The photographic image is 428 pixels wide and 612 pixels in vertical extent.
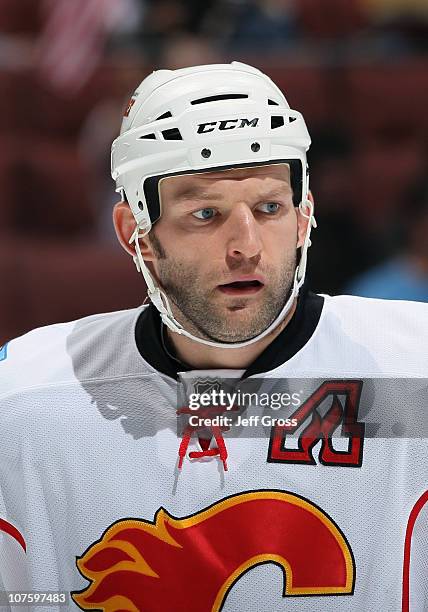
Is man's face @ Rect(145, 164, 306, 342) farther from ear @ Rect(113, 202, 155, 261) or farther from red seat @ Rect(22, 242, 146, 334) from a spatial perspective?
red seat @ Rect(22, 242, 146, 334)

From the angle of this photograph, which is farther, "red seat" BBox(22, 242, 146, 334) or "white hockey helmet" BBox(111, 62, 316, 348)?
"red seat" BBox(22, 242, 146, 334)

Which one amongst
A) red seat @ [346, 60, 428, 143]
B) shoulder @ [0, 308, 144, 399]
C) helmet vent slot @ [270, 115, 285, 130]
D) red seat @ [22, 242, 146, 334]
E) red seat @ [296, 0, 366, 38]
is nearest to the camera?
helmet vent slot @ [270, 115, 285, 130]

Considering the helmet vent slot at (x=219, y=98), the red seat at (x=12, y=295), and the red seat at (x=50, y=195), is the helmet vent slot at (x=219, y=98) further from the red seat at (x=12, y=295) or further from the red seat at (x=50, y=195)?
the red seat at (x=50, y=195)

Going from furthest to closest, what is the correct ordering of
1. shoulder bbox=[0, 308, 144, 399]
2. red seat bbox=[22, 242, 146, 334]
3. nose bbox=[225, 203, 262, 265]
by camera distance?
red seat bbox=[22, 242, 146, 334], shoulder bbox=[0, 308, 144, 399], nose bbox=[225, 203, 262, 265]

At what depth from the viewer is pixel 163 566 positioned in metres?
1.93

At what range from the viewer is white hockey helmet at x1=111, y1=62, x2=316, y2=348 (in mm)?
1802

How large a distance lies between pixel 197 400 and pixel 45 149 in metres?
3.40

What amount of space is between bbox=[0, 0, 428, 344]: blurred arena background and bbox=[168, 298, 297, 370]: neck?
2.44 meters

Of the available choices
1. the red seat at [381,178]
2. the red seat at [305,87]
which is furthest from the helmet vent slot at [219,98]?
the red seat at [305,87]

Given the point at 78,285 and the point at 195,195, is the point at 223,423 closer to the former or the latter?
the point at 195,195

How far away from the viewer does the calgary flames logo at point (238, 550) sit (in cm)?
190

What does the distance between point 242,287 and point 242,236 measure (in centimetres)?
10

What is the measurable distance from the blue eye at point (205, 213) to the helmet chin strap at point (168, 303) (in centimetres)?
12

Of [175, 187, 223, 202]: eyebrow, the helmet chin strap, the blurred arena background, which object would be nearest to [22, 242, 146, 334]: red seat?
the blurred arena background
